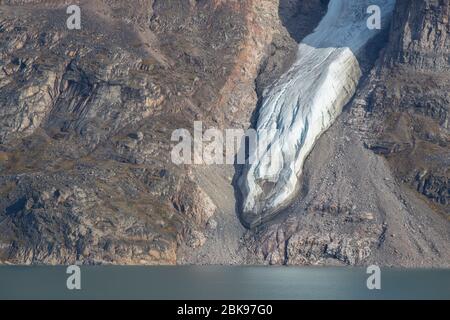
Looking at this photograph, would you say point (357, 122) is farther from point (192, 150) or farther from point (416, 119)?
point (192, 150)

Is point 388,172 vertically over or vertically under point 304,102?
under

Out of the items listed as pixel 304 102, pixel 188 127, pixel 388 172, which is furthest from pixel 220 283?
pixel 304 102

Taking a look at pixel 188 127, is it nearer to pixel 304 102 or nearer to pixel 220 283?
pixel 304 102

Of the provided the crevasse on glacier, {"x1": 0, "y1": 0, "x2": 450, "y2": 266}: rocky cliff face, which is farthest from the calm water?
the crevasse on glacier

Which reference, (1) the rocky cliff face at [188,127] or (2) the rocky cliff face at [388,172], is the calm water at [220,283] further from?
(1) the rocky cliff face at [188,127]
